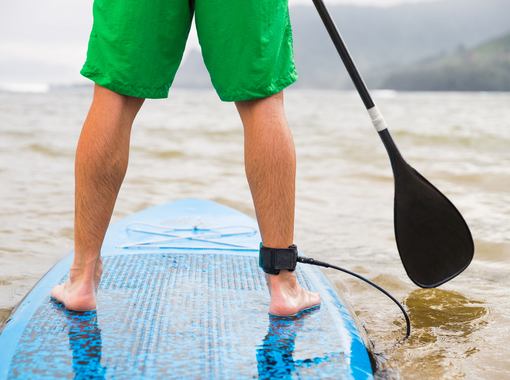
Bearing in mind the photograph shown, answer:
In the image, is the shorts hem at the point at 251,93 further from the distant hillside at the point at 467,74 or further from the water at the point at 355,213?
the distant hillside at the point at 467,74

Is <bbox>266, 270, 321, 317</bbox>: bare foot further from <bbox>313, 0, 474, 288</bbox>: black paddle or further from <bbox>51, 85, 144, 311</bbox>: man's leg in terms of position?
<bbox>51, 85, 144, 311</bbox>: man's leg

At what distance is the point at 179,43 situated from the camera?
4.07ft

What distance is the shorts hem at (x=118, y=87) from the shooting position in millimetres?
1206

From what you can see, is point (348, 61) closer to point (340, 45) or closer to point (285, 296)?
point (340, 45)

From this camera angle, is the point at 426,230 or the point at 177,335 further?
the point at 426,230

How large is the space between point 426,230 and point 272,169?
536 millimetres

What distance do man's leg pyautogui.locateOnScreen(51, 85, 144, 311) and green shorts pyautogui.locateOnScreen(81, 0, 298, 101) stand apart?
0.07 m

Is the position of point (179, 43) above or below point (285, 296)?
above

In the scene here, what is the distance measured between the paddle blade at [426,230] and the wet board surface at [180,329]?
272 millimetres

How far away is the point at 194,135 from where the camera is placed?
866 cm

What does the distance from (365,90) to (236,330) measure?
0.81 meters

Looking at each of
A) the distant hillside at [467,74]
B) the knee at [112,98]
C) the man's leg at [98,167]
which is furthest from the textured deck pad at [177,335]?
the distant hillside at [467,74]

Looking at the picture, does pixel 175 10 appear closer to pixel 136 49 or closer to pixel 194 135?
pixel 136 49

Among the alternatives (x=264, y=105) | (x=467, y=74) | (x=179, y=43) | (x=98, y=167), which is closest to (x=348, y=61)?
(x=264, y=105)
